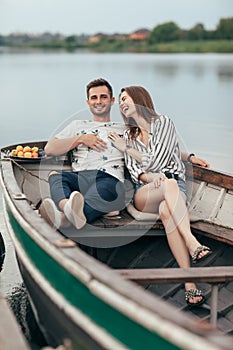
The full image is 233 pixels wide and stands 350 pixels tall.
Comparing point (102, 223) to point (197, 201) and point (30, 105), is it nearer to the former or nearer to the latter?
point (197, 201)

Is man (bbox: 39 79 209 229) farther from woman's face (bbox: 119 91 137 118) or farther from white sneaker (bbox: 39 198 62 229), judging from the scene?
woman's face (bbox: 119 91 137 118)

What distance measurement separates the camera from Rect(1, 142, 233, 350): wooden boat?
3.02m

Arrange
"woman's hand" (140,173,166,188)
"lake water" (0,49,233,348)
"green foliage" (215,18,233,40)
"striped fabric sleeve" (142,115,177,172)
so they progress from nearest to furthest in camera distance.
Result: "woman's hand" (140,173,166,188) → "striped fabric sleeve" (142,115,177,172) → "lake water" (0,49,233,348) → "green foliage" (215,18,233,40)

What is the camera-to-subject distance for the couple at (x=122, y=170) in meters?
5.00

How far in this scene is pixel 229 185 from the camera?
5.76m

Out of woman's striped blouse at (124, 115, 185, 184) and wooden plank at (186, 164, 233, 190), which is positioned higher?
woman's striped blouse at (124, 115, 185, 184)

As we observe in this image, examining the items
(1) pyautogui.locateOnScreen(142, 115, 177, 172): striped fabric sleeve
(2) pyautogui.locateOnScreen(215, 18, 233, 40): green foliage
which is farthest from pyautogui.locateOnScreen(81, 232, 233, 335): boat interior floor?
(2) pyautogui.locateOnScreen(215, 18, 233, 40): green foliage

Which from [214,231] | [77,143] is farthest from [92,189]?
[214,231]

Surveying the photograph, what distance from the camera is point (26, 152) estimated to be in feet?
21.6

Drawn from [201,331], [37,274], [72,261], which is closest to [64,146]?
[37,274]

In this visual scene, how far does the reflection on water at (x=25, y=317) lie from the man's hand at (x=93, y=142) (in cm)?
134

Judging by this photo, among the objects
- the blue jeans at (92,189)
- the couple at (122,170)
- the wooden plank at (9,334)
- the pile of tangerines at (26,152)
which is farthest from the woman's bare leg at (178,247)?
the pile of tangerines at (26,152)

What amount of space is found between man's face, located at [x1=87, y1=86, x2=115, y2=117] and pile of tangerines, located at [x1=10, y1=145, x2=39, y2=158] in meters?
1.05

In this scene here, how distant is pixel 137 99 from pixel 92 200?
81cm
